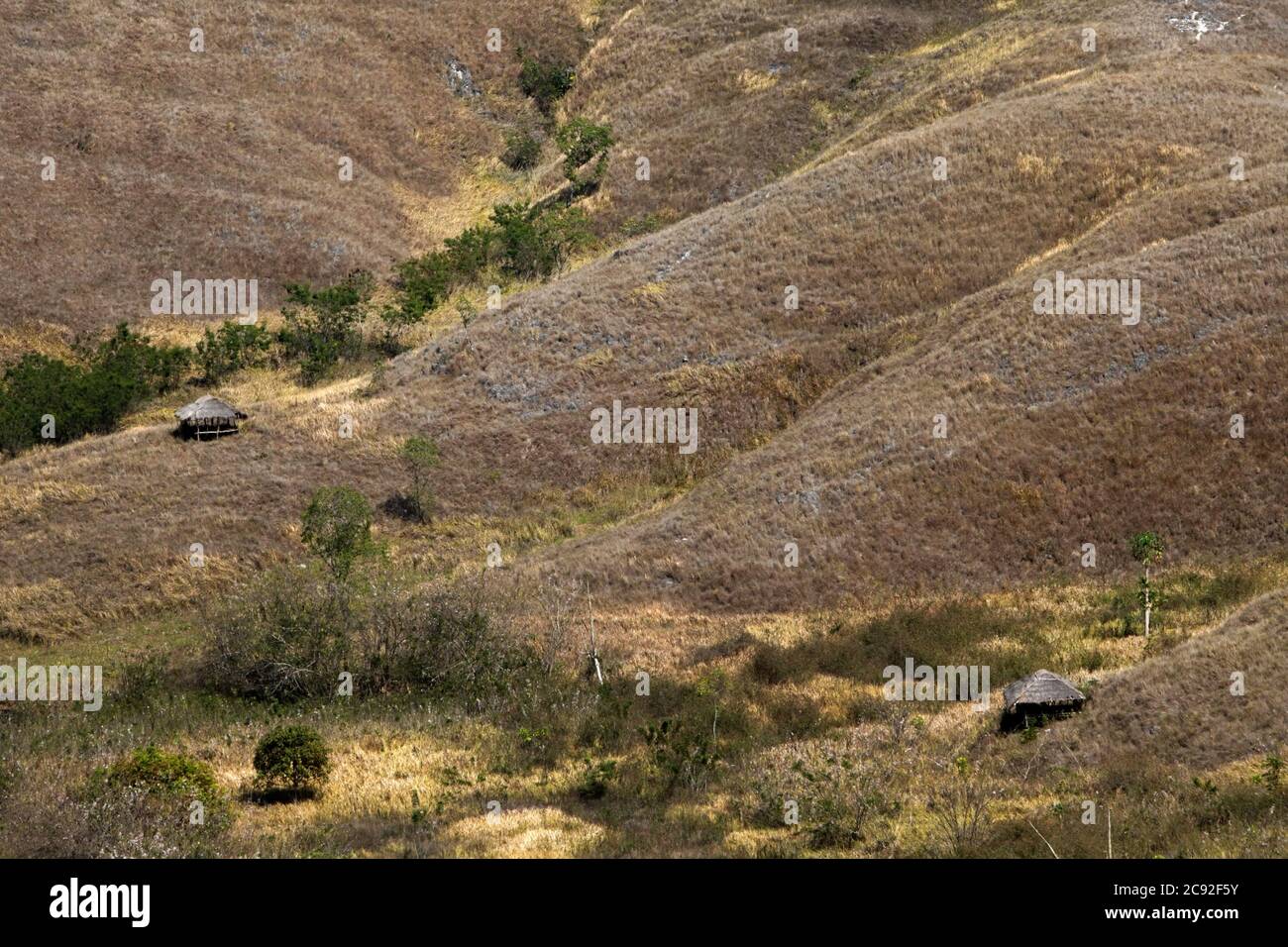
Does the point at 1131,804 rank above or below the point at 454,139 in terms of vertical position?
below

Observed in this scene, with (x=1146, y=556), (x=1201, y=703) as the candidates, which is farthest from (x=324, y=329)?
(x=1201, y=703)

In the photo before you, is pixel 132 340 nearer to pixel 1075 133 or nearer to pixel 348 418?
pixel 348 418

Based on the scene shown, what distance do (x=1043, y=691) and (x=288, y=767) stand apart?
13487 mm

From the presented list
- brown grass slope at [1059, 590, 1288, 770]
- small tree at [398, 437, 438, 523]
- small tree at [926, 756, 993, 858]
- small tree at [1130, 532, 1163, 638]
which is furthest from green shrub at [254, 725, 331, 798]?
small tree at [398, 437, 438, 523]

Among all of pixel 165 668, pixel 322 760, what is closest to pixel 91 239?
pixel 165 668

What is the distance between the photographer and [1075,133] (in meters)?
55.8

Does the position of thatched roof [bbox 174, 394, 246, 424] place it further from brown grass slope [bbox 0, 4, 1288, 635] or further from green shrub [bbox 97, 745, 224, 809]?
green shrub [bbox 97, 745, 224, 809]

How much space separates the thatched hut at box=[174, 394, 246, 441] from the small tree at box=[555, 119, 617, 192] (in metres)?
33.4

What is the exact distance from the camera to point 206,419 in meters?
48.0

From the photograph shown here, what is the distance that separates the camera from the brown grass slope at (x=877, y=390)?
120ft

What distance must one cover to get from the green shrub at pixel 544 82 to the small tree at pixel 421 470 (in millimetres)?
51108

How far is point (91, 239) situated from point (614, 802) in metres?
57.3

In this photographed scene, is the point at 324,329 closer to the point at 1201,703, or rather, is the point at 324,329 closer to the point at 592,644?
the point at 592,644

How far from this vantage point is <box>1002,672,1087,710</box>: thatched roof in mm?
24078
